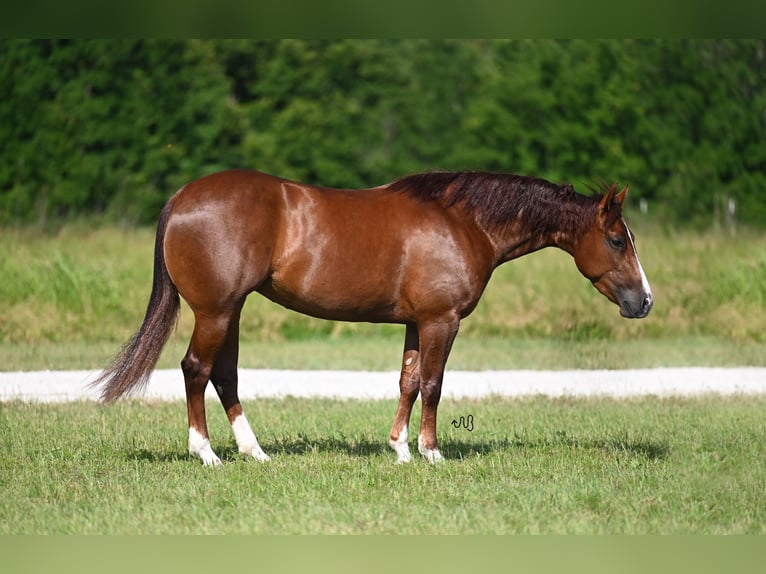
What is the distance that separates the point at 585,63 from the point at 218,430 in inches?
1058

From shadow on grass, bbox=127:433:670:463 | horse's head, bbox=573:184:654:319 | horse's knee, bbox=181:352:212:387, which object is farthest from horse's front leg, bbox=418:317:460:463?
horse's knee, bbox=181:352:212:387

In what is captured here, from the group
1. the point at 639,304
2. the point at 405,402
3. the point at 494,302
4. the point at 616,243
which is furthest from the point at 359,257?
the point at 494,302

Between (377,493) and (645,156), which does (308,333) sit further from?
(645,156)

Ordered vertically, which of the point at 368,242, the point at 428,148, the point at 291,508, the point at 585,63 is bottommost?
the point at 428,148

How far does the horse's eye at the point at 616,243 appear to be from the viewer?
327 inches

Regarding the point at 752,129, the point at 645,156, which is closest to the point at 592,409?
the point at 752,129

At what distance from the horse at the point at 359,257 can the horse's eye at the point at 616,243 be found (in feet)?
0.04

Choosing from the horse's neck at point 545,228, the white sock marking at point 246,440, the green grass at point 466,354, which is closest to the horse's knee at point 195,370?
the white sock marking at point 246,440

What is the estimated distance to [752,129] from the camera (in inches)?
1091

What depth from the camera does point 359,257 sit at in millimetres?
8023

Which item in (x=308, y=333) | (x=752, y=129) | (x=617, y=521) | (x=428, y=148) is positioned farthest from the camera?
(x=428, y=148)

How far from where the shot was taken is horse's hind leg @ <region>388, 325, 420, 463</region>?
8.28 m

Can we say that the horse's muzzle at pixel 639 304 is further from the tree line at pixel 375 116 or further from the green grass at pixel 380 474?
the tree line at pixel 375 116

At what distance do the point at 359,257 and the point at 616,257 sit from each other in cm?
198
